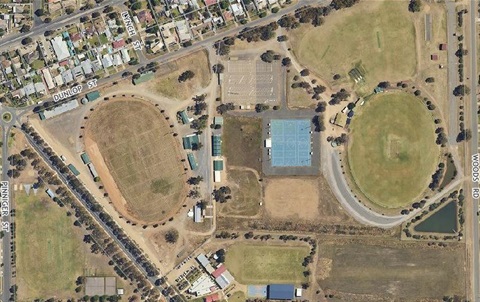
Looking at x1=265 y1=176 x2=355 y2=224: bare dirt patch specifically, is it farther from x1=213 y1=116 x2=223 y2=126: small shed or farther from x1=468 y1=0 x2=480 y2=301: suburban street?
x1=468 y1=0 x2=480 y2=301: suburban street

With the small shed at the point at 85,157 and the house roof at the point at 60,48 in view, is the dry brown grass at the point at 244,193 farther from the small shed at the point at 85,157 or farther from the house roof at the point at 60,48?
the house roof at the point at 60,48

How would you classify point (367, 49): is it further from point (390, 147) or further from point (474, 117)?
point (474, 117)

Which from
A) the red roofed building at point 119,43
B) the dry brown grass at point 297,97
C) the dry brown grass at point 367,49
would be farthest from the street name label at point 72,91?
the dry brown grass at point 367,49

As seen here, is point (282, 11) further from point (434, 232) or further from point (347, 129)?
point (434, 232)

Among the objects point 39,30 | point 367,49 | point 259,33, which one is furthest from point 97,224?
point 367,49

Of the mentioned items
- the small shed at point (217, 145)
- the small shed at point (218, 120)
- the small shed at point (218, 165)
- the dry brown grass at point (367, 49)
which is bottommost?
the small shed at point (218, 165)

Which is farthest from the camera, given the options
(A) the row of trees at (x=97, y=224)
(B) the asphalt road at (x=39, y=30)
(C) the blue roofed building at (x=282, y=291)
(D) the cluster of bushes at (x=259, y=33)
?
(B) the asphalt road at (x=39, y=30)

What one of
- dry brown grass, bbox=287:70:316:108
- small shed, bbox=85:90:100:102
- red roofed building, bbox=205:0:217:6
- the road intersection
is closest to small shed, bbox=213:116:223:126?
the road intersection
